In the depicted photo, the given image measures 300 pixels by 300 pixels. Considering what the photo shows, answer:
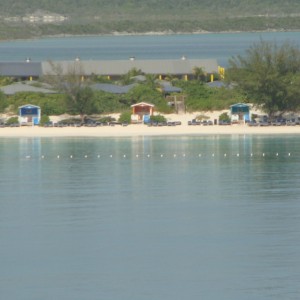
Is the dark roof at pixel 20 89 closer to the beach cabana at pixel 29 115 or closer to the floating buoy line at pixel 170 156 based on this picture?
the beach cabana at pixel 29 115

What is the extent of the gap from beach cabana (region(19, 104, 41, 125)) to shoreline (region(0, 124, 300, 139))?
2.35ft

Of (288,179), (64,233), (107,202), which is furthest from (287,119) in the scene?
(64,233)

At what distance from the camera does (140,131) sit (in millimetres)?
64562

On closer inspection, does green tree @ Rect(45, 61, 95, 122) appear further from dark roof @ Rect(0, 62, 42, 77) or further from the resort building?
dark roof @ Rect(0, 62, 42, 77)

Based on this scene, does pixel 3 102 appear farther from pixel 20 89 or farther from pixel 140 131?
pixel 140 131

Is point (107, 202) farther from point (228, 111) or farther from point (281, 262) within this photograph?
point (228, 111)

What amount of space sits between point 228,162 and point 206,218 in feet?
46.9

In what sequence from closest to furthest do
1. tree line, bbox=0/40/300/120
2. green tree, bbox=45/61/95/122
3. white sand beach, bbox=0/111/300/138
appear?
white sand beach, bbox=0/111/300/138
tree line, bbox=0/40/300/120
green tree, bbox=45/61/95/122

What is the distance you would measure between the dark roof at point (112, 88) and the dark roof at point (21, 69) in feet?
26.7

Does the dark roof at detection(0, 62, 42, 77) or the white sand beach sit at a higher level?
the dark roof at detection(0, 62, 42, 77)

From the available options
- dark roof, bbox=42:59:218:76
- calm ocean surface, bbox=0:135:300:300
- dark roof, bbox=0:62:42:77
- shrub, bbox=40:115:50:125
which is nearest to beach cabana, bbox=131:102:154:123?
shrub, bbox=40:115:50:125

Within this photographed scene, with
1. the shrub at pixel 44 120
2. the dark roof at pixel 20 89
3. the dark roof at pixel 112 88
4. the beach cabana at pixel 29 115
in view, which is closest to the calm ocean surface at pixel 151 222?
the beach cabana at pixel 29 115

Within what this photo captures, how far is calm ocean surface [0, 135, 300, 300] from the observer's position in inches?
1253

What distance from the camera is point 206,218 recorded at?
40.0 m
